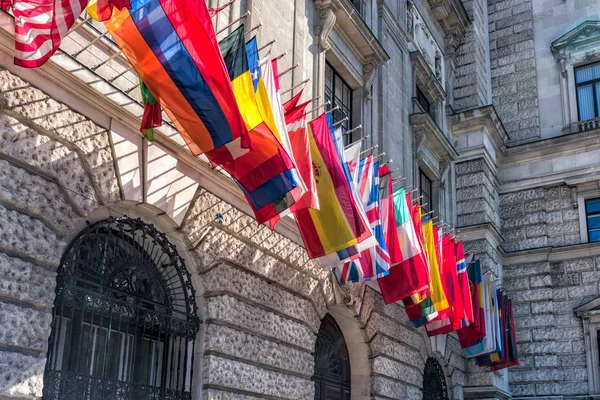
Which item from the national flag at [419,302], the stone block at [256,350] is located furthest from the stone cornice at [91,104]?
the national flag at [419,302]

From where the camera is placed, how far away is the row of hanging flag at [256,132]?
8.80m

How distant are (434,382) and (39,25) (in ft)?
53.4

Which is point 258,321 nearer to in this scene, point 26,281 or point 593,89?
point 26,281

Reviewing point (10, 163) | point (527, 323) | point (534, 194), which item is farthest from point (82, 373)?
point (534, 194)

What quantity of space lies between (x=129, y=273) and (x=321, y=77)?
7.81m

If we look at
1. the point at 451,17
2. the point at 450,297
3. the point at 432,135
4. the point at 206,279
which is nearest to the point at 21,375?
A: the point at 206,279

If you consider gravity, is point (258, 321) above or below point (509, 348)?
below

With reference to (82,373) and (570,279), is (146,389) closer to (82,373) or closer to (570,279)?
(82,373)

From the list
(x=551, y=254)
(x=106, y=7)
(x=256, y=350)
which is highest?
(x=551, y=254)

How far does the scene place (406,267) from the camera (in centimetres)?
1560

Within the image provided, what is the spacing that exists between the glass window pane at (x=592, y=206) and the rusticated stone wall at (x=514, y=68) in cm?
363

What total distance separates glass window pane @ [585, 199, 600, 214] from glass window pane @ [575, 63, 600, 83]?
201 inches

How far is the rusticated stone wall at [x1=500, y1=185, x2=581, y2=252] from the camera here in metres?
27.6

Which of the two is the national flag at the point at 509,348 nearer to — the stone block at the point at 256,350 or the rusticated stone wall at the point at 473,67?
the rusticated stone wall at the point at 473,67
